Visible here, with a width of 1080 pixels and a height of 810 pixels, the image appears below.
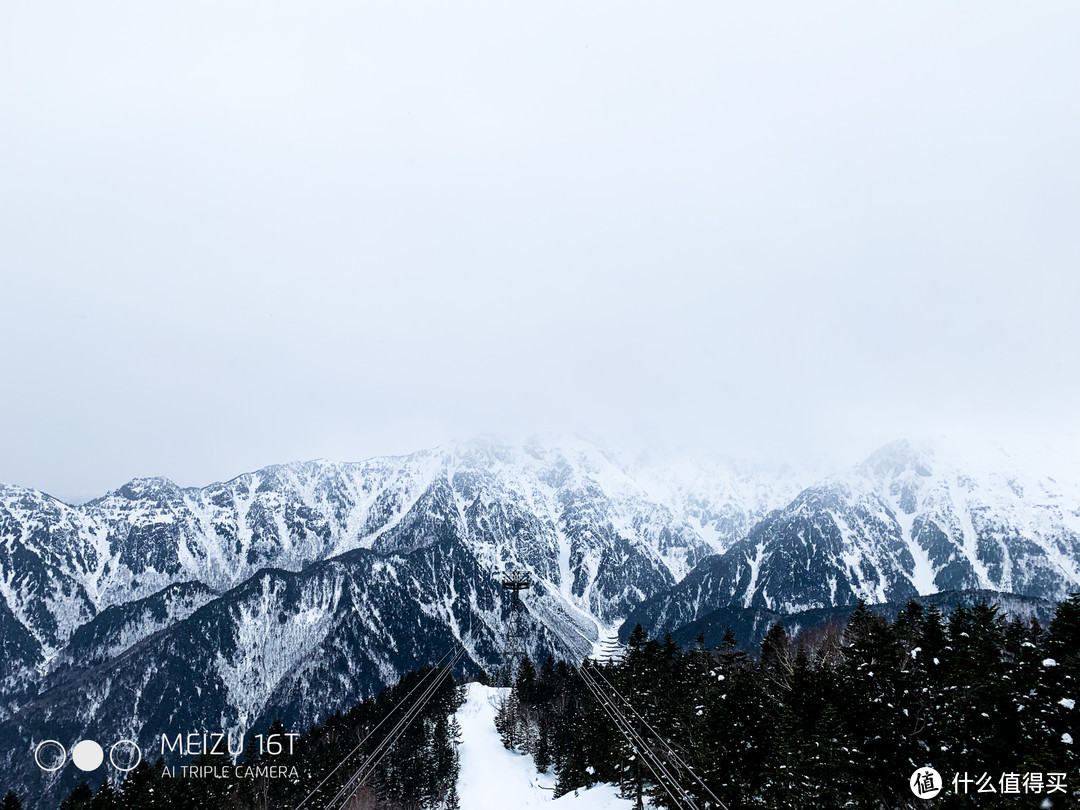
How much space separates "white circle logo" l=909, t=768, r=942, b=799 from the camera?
30.2 m

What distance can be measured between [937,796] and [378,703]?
271ft

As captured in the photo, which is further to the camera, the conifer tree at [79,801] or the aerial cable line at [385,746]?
the aerial cable line at [385,746]

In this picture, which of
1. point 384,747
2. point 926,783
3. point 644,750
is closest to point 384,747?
point 384,747

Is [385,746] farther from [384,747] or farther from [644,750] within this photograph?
[644,750]

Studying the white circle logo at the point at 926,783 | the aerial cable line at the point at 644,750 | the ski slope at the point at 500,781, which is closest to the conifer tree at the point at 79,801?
the ski slope at the point at 500,781

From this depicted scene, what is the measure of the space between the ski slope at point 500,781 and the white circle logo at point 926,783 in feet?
68.7

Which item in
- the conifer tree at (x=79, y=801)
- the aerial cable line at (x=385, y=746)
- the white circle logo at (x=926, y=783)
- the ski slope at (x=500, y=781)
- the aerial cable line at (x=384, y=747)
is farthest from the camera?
the aerial cable line at (x=384, y=747)

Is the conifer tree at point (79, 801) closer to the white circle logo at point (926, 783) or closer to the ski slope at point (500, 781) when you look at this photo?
the ski slope at point (500, 781)

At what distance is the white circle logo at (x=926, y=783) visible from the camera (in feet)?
99.0

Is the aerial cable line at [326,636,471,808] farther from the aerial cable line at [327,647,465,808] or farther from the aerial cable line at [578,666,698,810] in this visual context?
the aerial cable line at [578,666,698,810]

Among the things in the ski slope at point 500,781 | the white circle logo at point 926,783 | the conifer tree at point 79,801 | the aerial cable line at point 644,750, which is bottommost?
the ski slope at point 500,781

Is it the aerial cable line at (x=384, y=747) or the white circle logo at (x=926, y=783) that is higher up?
the white circle logo at (x=926, y=783)

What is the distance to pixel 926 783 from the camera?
101 feet

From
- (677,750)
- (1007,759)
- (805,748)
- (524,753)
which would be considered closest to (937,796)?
(1007,759)
